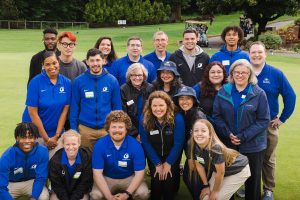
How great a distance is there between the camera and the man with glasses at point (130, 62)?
22.2 feet

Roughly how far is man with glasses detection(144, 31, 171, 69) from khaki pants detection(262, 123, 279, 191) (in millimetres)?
2309

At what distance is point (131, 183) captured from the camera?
5383 mm

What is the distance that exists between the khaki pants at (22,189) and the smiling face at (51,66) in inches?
56.4

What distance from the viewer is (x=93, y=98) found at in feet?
19.0

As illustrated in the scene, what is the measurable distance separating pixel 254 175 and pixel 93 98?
2.34 meters

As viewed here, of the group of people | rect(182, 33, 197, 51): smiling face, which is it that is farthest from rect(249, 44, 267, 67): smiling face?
rect(182, 33, 197, 51): smiling face

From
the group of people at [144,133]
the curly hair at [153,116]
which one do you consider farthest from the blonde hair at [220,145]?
the curly hair at [153,116]

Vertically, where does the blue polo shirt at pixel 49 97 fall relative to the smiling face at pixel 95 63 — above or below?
below

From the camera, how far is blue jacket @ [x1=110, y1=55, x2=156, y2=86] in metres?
6.79

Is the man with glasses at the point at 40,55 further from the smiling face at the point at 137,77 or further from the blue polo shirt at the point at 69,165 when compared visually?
the blue polo shirt at the point at 69,165

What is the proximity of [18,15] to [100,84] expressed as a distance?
5396 centimetres

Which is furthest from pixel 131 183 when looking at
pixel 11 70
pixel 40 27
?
pixel 40 27

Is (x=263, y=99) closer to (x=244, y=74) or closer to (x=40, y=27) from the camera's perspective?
(x=244, y=74)

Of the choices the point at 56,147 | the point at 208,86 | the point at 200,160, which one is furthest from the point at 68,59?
the point at 200,160
